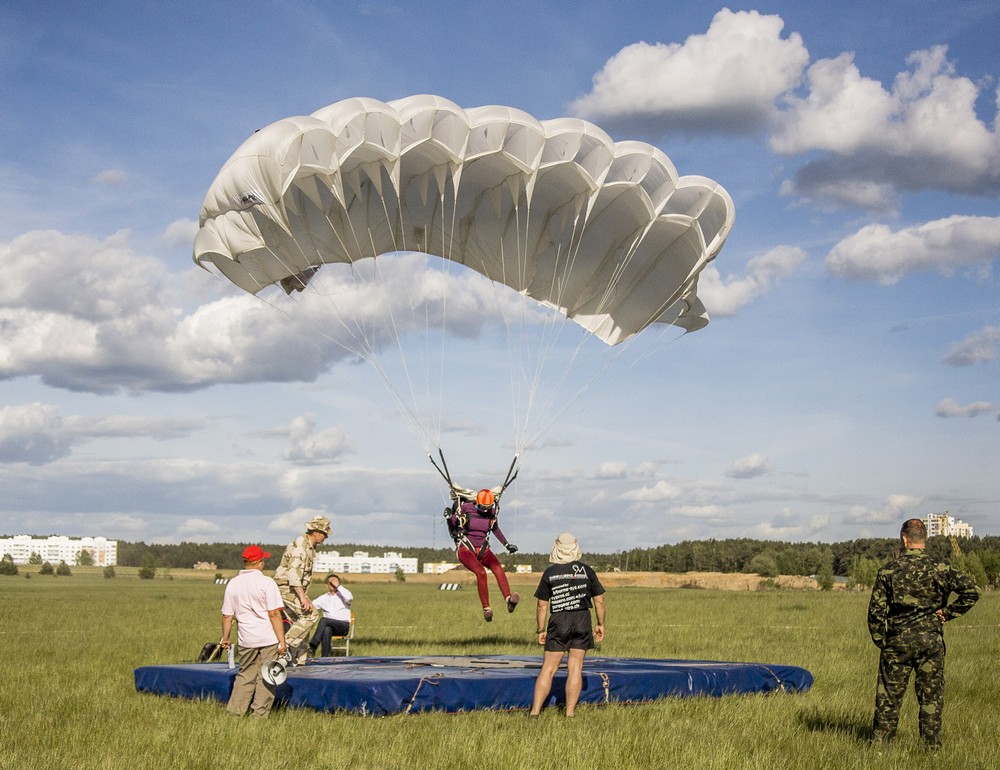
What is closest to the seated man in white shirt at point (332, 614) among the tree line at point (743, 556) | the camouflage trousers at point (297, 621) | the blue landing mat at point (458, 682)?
the blue landing mat at point (458, 682)

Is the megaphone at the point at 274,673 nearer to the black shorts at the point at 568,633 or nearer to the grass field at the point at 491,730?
the grass field at the point at 491,730

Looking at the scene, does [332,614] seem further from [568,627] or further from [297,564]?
[568,627]

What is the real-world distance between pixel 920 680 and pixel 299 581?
6015 mm

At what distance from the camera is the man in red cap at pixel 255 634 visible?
8734mm

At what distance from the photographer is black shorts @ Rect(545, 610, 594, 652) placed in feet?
28.6

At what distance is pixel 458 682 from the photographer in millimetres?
8914

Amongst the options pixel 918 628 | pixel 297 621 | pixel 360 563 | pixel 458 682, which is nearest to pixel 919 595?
pixel 918 628

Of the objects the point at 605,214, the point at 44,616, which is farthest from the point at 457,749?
the point at 44,616

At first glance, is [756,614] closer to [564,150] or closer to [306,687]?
[564,150]

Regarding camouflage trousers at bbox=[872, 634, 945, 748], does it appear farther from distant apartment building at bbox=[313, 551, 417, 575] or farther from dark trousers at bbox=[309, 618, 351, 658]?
distant apartment building at bbox=[313, 551, 417, 575]

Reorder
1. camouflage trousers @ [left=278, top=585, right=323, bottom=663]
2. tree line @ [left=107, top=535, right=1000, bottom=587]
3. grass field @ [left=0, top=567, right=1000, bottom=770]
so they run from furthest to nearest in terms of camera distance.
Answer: tree line @ [left=107, top=535, right=1000, bottom=587] → camouflage trousers @ [left=278, top=585, right=323, bottom=663] → grass field @ [left=0, top=567, right=1000, bottom=770]

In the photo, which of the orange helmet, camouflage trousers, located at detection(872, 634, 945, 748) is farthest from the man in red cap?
camouflage trousers, located at detection(872, 634, 945, 748)

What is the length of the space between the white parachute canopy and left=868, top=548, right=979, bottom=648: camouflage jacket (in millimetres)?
7150

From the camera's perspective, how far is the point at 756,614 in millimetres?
26672
